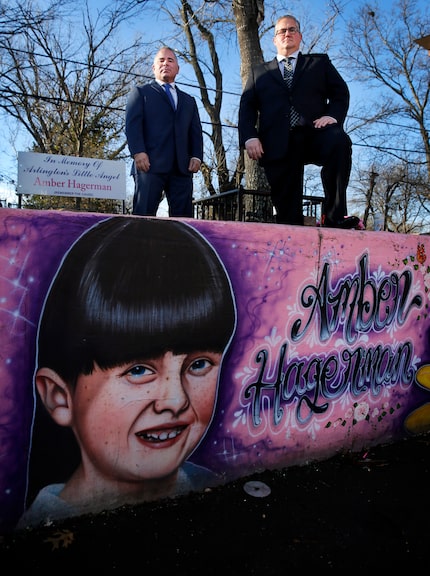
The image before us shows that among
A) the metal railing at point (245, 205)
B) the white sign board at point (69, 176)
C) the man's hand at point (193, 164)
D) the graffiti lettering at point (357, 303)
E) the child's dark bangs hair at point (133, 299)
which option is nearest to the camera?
the child's dark bangs hair at point (133, 299)

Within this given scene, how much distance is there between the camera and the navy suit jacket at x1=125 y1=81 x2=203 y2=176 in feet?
11.0

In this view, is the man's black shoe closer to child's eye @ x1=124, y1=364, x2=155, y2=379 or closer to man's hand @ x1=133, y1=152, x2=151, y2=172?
man's hand @ x1=133, y1=152, x2=151, y2=172

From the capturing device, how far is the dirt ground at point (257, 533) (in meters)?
1.81

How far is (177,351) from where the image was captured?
2.20m

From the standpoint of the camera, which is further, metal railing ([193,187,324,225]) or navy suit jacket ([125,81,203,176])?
metal railing ([193,187,324,225])

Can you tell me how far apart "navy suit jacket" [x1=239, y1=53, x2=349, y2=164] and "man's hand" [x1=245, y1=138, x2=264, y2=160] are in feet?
0.19

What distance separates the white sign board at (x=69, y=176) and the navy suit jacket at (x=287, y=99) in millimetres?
10376

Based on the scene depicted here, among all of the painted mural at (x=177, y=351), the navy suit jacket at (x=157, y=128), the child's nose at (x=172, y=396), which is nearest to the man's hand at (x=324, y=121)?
the painted mural at (x=177, y=351)

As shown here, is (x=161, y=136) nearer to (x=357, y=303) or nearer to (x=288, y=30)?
(x=288, y=30)

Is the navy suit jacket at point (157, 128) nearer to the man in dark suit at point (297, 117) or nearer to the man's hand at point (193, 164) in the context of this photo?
the man's hand at point (193, 164)

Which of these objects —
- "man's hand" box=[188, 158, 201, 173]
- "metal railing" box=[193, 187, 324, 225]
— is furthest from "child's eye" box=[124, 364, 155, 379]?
"metal railing" box=[193, 187, 324, 225]

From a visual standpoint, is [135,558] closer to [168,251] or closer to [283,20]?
[168,251]

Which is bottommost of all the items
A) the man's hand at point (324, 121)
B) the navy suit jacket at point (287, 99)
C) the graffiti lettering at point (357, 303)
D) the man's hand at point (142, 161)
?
the graffiti lettering at point (357, 303)

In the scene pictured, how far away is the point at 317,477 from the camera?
261 cm
